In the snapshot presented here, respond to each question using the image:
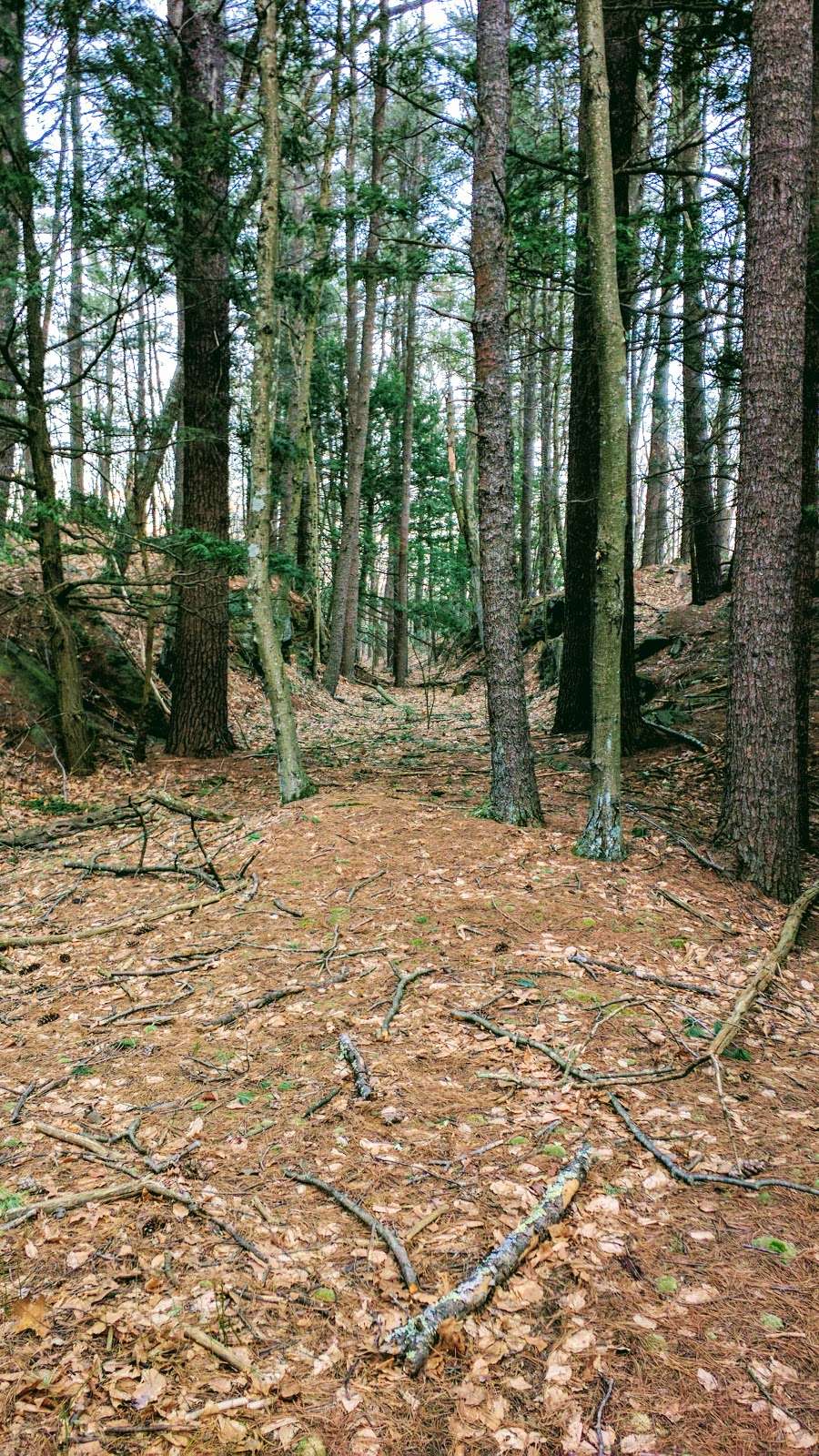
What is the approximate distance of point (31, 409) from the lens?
8.83 meters

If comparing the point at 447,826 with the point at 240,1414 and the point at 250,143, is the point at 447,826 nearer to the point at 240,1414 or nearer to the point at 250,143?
the point at 240,1414

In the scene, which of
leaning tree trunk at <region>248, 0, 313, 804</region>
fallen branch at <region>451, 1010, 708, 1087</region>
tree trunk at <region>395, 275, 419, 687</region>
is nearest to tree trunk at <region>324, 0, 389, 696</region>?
tree trunk at <region>395, 275, 419, 687</region>

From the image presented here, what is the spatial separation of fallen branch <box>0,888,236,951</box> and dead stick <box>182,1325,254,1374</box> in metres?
3.71

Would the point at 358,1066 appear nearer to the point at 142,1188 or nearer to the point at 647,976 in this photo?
the point at 142,1188

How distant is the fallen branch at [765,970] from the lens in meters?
4.07

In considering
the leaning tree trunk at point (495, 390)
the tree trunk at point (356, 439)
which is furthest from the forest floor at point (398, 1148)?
the tree trunk at point (356, 439)

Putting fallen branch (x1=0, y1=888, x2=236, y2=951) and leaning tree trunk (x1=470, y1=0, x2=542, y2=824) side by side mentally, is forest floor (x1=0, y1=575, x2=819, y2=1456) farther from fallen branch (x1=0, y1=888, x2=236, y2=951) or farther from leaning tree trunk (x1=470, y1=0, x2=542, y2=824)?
leaning tree trunk (x1=470, y1=0, x2=542, y2=824)

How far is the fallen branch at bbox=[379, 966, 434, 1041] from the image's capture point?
13.8ft

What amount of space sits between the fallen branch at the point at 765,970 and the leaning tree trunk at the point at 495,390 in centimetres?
230

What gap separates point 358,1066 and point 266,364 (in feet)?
19.4

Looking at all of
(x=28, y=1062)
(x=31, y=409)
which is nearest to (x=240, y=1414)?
(x=28, y=1062)

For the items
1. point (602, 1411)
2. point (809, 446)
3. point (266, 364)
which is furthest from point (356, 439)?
point (602, 1411)

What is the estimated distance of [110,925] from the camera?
19.6 feet

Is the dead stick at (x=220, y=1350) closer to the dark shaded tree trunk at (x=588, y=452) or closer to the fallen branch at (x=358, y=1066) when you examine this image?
the fallen branch at (x=358, y=1066)
